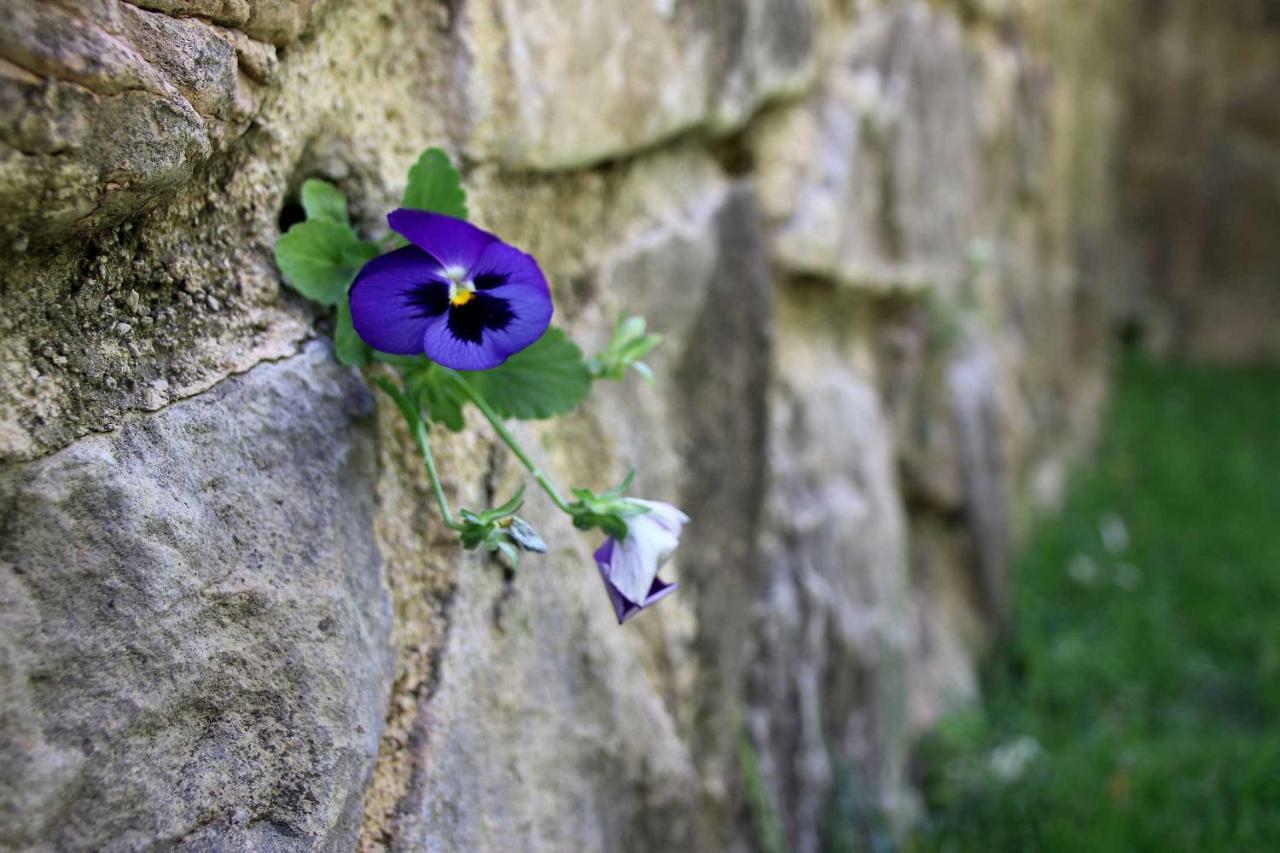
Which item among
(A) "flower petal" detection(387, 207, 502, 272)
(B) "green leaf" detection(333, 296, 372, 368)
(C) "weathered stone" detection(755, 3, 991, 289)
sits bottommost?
(B) "green leaf" detection(333, 296, 372, 368)

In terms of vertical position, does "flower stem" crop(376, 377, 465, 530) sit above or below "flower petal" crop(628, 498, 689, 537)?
above

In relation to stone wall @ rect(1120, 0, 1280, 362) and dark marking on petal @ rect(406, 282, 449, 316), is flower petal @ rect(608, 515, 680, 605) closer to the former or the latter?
dark marking on petal @ rect(406, 282, 449, 316)

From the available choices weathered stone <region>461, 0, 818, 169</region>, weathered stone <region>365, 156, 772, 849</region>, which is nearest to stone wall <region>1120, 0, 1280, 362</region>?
weathered stone <region>461, 0, 818, 169</region>

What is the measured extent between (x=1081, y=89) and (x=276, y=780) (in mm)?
3878

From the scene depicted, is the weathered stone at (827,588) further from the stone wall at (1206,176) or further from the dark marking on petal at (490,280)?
the stone wall at (1206,176)

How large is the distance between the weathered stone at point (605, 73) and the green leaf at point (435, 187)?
0.48 ft

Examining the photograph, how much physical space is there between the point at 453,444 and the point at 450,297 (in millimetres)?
168

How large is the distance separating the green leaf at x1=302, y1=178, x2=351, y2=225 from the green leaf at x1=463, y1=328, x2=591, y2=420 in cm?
15

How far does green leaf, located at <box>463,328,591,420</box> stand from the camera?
79 cm

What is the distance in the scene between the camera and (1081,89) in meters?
3.88

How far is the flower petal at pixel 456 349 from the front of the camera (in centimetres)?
69

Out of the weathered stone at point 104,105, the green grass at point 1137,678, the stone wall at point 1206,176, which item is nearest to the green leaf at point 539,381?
the weathered stone at point 104,105

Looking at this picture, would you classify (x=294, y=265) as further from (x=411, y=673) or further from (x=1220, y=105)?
(x=1220, y=105)

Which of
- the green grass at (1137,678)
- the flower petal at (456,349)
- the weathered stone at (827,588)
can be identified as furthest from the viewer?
the green grass at (1137,678)
